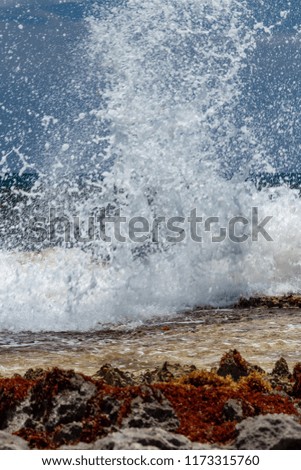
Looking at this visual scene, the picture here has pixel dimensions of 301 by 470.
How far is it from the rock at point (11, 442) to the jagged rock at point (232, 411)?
4.03ft

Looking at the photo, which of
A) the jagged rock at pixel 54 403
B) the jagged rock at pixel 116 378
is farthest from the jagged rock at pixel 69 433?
the jagged rock at pixel 116 378

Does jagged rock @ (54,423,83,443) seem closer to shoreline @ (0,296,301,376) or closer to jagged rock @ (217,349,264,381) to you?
jagged rock @ (217,349,264,381)

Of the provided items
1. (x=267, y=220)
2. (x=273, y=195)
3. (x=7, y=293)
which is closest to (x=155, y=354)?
(x=7, y=293)

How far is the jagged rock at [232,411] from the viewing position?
454 cm

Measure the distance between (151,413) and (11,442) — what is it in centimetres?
81

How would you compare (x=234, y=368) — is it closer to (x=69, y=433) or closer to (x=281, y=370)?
Result: (x=281, y=370)

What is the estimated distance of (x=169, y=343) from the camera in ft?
28.5

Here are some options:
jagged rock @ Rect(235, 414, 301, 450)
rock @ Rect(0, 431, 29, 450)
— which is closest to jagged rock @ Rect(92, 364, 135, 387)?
rock @ Rect(0, 431, 29, 450)

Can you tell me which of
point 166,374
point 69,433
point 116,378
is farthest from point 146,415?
point 166,374

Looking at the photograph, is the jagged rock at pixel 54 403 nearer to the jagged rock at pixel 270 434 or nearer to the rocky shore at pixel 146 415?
the rocky shore at pixel 146 415

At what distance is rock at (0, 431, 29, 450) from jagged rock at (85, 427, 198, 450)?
447 millimetres

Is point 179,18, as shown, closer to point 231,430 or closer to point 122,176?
point 122,176

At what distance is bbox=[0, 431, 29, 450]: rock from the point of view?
3.99 metres

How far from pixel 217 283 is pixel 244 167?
2.70 metres
